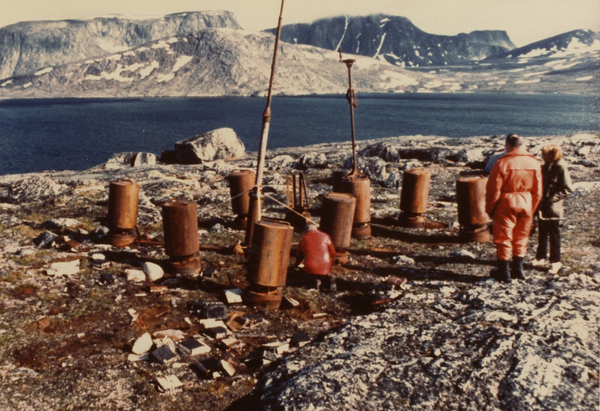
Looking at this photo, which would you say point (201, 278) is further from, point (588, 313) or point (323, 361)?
point (588, 313)

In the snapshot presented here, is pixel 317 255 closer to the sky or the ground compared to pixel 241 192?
closer to the ground

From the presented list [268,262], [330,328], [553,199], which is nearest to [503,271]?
[553,199]

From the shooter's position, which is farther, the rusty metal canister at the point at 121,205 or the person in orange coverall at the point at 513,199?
the rusty metal canister at the point at 121,205

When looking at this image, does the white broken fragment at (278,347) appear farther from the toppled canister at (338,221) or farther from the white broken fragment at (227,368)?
the toppled canister at (338,221)

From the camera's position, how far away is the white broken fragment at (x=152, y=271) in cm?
761

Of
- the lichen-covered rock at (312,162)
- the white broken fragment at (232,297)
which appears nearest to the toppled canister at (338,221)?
the white broken fragment at (232,297)

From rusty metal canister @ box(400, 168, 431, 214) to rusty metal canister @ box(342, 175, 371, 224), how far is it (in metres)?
1.26

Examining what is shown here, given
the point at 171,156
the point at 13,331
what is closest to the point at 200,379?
the point at 13,331

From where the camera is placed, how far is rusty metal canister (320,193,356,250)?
8391 mm

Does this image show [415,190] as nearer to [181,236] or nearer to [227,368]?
[181,236]

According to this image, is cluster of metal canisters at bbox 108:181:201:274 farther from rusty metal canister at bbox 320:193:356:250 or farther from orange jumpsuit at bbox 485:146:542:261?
orange jumpsuit at bbox 485:146:542:261

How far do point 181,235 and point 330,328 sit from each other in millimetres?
3050

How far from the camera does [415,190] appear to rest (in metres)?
10.5

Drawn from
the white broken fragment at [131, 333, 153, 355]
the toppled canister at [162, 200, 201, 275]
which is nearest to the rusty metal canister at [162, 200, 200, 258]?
the toppled canister at [162, 200, 201, 275]
